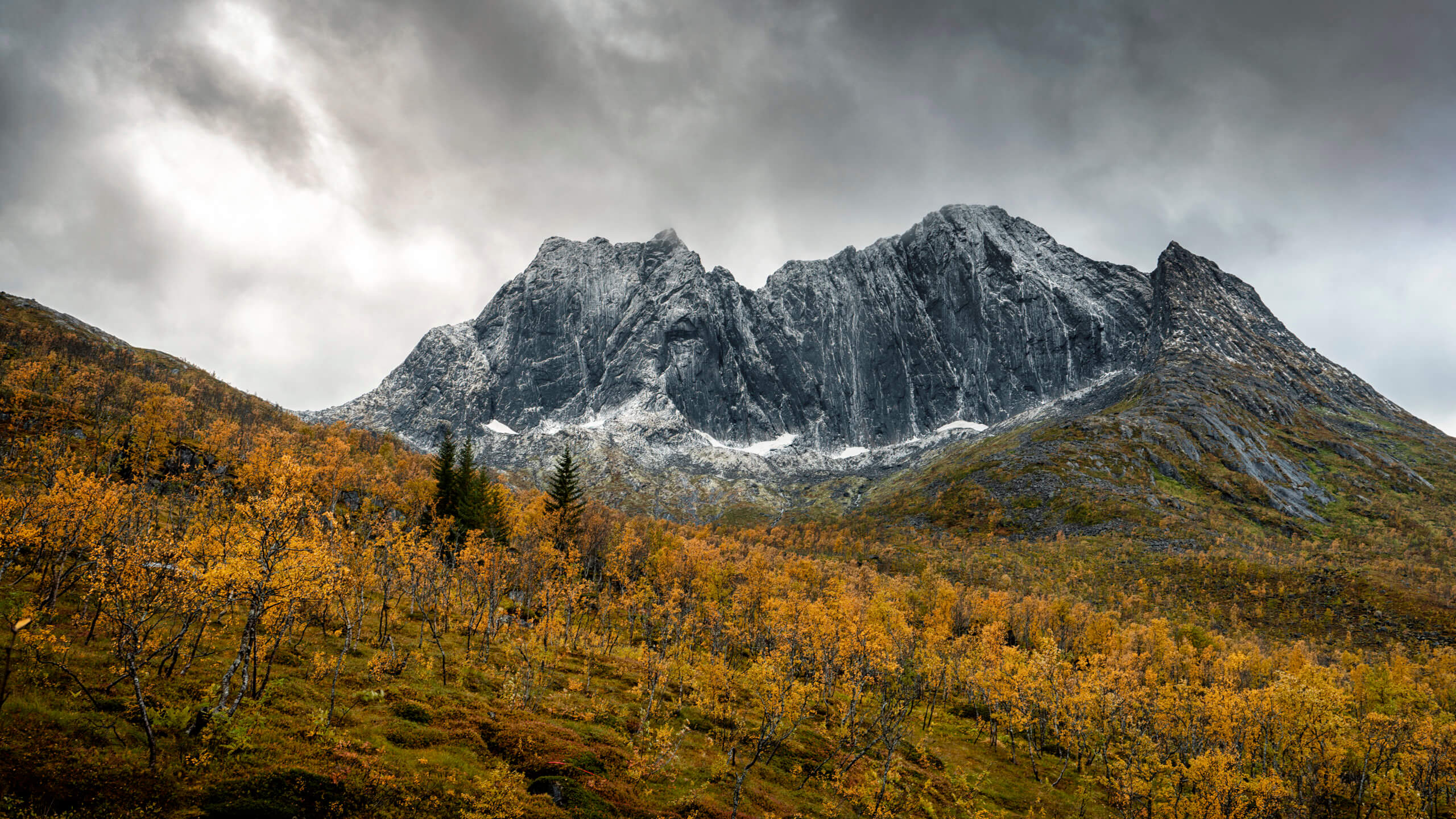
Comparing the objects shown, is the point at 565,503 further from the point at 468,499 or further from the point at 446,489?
the point at 446,489

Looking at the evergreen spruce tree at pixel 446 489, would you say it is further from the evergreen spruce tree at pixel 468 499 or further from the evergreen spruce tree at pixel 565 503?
the evergreen spruce tree at pixel 565 503

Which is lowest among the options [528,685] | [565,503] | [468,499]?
[528,685]

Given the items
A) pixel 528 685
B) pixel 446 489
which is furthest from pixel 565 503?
pixel 528 685

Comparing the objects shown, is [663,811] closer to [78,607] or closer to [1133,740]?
[78,607]

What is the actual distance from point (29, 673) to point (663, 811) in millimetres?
24034

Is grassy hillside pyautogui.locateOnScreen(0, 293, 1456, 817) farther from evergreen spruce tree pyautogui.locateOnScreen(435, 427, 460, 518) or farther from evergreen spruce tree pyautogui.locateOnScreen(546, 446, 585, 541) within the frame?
evergreen spruce tree pyautogui.locateOnScreen(546, 446, 585, 541)

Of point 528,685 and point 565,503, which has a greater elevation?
point 565,503

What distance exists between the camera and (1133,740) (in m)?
53.5

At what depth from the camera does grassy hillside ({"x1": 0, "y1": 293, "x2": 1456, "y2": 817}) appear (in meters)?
19.4

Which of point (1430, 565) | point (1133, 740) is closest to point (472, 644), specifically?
point (1133, 740)

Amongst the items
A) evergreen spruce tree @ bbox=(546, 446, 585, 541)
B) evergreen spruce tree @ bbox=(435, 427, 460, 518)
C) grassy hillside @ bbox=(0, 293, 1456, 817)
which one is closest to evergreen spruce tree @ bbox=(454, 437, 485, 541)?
evergreen spruce tree @ bbox=(435, 427, 460, 518)

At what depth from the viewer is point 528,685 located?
34.3m

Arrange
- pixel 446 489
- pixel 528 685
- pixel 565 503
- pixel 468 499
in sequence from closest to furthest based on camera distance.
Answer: pixel 528 685 → pixel 468 499 → pixel 446 489 → pixel 565 503

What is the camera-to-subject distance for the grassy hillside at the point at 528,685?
19.4 meters
